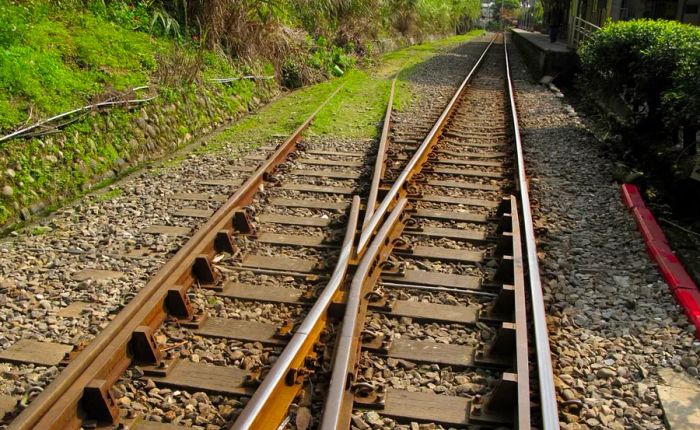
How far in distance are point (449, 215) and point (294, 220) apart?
5.07 feet

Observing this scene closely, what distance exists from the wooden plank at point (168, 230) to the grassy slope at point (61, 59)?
2.16 metres

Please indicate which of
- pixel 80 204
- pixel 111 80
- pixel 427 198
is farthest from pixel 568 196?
pixel 111 80

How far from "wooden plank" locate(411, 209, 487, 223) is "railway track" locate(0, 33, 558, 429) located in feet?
0.07

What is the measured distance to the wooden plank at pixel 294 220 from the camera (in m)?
5.72

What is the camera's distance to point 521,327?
364 cm

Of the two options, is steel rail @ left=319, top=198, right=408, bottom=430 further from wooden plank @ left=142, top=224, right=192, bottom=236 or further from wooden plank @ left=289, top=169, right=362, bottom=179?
wooden plank @ left=289, top=169, right=362, bottom=179

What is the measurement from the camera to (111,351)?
3.36 metres

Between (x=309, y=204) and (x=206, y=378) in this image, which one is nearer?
(x=206, y=378)

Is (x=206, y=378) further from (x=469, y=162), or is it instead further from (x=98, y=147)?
(x=469, y=162)

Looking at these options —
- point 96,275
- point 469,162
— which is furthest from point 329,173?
point 96,275

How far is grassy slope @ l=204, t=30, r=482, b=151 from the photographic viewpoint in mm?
9391

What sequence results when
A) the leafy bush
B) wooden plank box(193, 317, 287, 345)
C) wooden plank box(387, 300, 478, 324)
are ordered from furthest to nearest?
the leafy bush < wooden plank box(387, 300, 478, 324) < wooden plank box(193, 317, 287, 345)

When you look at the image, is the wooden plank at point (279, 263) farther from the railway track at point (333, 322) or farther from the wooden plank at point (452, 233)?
the wooden plank at point (452, 233)

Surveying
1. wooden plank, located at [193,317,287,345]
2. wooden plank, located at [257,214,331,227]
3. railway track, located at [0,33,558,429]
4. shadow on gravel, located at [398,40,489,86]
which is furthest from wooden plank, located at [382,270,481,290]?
shadow on gravel, located at [398,40,489,86]
